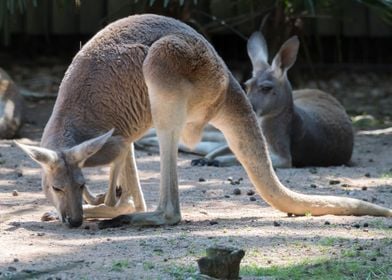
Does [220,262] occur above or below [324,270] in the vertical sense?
above

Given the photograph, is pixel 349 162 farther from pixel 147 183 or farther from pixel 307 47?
pixel 307 47

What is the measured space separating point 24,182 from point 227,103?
6.67 feet

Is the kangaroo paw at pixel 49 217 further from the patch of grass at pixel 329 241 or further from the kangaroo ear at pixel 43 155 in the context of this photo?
the patch of grass at pixel 329 241

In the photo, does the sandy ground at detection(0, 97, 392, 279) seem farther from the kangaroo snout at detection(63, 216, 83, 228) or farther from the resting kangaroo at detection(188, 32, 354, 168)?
the resting kangaroo at detection(188, 32, 354, 168)

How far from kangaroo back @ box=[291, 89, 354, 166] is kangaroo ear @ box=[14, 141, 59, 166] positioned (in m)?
4.03

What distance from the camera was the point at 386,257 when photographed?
14.2ft

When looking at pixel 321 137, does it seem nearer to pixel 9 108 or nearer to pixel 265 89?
pixel 265 89

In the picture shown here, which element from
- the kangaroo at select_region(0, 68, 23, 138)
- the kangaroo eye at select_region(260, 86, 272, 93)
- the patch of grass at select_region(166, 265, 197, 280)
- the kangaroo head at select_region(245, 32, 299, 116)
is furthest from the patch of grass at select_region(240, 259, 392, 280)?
the kangaroo at select_region(0, 68, 23, 138)

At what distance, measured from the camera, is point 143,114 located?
17.8 ft

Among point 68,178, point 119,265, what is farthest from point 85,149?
point 119,265

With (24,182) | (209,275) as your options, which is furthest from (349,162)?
(209,275)

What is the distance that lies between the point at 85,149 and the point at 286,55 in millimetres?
3806

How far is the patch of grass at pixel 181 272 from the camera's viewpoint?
389 cm

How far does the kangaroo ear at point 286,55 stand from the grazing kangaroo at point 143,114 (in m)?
2.73
